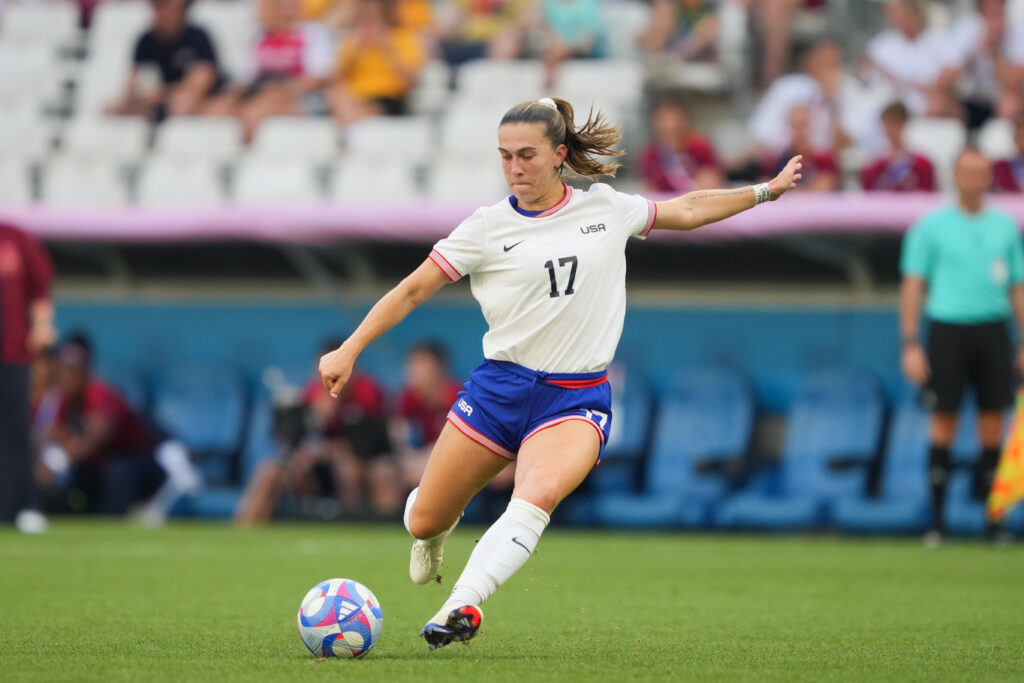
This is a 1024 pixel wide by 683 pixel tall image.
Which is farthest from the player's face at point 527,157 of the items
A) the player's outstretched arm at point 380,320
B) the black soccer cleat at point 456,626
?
the black soccer cleat at point 456,626

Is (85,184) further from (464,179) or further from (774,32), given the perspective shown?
(774,32)

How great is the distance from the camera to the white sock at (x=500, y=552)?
213 inches

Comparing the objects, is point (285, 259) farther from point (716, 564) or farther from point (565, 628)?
point (565, 628)

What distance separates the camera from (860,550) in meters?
11.6

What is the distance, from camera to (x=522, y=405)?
231 inches

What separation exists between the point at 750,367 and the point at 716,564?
435 cm

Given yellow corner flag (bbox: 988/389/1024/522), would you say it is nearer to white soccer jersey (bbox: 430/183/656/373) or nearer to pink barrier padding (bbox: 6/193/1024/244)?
pink barrier padding (bbox: 6/193/1024/244)

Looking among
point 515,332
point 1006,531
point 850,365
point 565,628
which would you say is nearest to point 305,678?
point 515,332

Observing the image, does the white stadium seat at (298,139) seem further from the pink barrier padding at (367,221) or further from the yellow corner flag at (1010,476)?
the yellow corner flag at (1010,476)

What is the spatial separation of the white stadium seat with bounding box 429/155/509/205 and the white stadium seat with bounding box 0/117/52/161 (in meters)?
4.50

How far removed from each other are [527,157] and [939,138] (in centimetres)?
894

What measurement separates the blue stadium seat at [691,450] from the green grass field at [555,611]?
4.53 ft

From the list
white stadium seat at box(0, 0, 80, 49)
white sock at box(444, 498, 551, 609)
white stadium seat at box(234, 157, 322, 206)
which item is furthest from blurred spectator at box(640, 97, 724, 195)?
white sock at box(444, 498, 551, 609)

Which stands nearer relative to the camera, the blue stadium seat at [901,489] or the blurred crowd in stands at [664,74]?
the blue stadium seat at [901,489]
